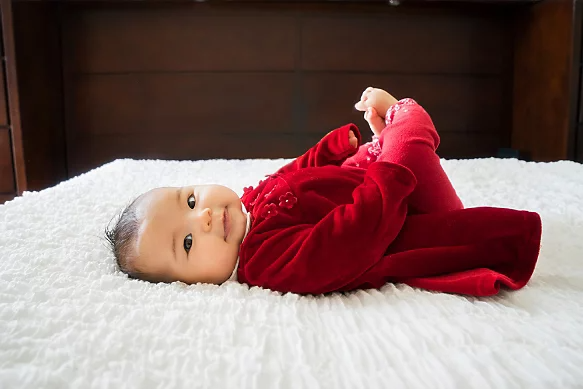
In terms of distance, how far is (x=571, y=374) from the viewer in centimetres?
45

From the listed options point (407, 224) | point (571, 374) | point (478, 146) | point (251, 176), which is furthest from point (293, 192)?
point (478, 146)

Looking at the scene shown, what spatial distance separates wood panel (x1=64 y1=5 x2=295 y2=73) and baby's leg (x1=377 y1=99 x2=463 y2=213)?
1.55 m

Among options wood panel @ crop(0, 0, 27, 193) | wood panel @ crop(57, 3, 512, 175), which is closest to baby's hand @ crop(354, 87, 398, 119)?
wood panel @ crop(57, 3, 512, 175)

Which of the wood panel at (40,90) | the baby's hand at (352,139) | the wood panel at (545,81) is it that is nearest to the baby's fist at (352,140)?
the baby's hand at (352,139)

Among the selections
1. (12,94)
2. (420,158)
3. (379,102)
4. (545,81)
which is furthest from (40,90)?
(545,81)

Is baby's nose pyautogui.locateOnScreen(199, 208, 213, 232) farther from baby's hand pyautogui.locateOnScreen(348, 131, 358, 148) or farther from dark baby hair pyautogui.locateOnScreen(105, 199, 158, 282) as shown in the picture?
baby's hand pyautogui.locateOnScreen(348, 131, 358, 148)

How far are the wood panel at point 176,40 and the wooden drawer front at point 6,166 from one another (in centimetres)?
48

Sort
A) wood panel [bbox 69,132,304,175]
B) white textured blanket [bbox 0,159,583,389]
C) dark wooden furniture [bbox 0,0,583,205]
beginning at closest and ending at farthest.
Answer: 1. white textured blanket [bbox 0,159,583,389]
2. dark wooden furniture [bbox 0,0,583,205]
3. wood panel [bbox 69,132,304,175]

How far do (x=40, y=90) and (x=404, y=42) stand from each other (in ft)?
5.49

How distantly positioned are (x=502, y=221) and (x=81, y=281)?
0.59 metres

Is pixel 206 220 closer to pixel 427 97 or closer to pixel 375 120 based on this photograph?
pixel 375 120

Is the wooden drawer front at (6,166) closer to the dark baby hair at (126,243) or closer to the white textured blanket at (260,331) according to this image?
the white textured blanket at (260,331)

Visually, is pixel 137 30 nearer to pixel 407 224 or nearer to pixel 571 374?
pixel 407 224

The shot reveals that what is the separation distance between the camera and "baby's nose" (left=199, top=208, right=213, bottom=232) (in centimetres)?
76
